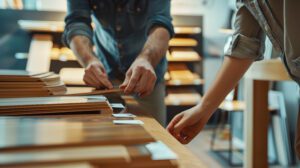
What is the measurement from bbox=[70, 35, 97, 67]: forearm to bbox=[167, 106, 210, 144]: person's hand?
378 mm

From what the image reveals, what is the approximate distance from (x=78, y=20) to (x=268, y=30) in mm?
664

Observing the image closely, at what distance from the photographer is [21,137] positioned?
0.37 metres

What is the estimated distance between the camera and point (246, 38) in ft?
2.85

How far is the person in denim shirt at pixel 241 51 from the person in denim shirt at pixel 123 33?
0.25m

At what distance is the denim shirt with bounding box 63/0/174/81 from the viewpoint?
3.80ft

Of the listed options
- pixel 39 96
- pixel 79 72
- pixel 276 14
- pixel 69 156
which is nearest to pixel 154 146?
pixel 69 156

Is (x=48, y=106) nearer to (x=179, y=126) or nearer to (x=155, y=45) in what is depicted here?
(x=179, y=126)

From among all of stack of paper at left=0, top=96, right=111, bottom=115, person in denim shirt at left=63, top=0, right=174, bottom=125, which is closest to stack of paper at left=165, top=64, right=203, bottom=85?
person in denim shirt at left=63, top=0, right=174, bottom=125

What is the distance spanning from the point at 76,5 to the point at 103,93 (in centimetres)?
51

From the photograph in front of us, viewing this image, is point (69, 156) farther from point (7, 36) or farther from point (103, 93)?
point (7, 36)

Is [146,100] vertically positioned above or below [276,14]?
below

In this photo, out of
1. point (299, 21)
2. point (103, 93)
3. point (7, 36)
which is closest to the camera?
point (299, 21)

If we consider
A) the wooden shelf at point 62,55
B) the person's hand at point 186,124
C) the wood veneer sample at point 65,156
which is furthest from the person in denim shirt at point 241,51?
the wooden shelf at point 62,55

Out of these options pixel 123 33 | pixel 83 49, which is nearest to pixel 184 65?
pixel 123 33
